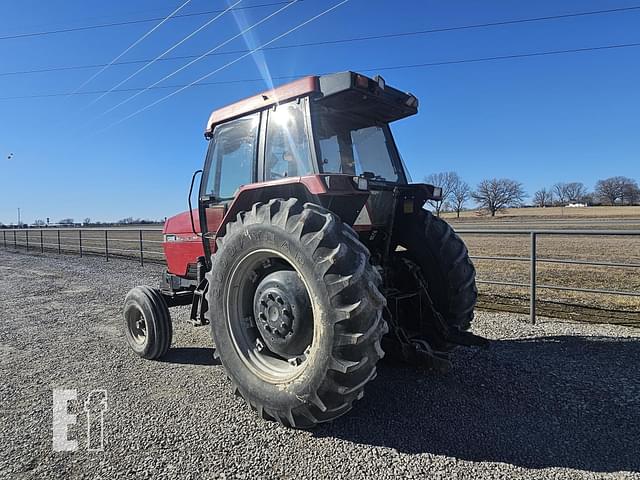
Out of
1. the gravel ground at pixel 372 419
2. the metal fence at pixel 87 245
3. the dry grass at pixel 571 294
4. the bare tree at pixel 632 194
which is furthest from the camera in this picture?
the bare tree at pixel 632 194

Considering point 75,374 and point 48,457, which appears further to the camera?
point 75,374

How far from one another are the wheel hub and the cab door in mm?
1148

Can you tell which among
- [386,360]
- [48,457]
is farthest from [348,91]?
[48,457]

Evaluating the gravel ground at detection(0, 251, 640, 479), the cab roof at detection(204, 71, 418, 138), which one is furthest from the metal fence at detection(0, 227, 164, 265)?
the cab roof at detection(204, 71, 418, 138)

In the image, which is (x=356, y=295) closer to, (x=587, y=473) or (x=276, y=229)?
(x=276, y=229)

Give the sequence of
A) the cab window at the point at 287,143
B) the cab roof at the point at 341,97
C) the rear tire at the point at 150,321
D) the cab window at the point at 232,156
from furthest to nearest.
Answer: the rear tire at the point at 150,321 → the cab window at the point at 232,156 → the cab window at the point at 287,143 → the cab roof at the point at 341,97

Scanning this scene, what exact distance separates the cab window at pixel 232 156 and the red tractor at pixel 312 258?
0.02 meters

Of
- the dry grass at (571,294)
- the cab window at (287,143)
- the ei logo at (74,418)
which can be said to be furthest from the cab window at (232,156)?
the dry grass at (571,294)

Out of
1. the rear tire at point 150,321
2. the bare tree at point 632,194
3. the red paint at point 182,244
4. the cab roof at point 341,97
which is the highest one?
the bare tree at point 632,194

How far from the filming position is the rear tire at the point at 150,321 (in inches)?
154

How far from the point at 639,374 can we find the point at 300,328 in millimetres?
2997

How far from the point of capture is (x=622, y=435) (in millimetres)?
2459

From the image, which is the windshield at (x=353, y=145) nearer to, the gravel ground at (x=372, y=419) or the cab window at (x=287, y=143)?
the cab window at (x=287, y=143)

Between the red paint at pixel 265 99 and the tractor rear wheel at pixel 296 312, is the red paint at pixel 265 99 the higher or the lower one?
the higher one
